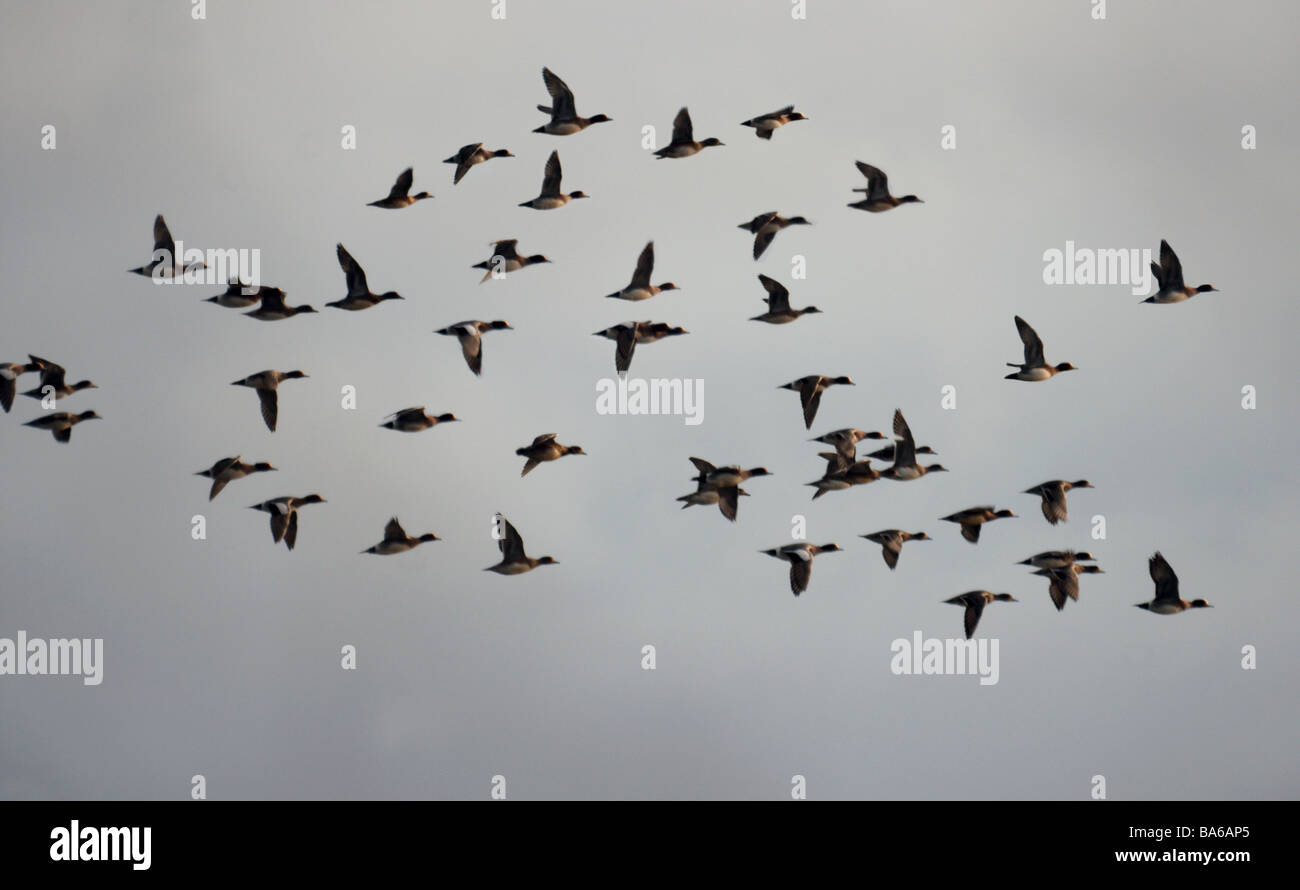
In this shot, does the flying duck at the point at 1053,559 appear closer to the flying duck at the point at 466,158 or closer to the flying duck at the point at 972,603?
the flying duck at the point at 972,603

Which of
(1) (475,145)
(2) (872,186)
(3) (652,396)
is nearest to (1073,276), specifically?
(2) (872,186)

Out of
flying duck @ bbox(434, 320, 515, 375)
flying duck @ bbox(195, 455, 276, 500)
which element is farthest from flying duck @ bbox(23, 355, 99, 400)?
flying duck @ bbox(434, 320, 515, 375)

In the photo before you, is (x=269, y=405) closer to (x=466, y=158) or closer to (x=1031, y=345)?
(x=466, y=158)

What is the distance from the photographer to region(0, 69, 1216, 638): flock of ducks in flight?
3691cm

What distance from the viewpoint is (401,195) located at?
37594mm

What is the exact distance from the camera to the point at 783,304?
1537 inches

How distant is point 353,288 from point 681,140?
581 cm

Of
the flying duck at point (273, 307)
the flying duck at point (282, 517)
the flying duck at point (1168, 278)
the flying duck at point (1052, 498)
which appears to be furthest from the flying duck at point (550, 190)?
the flying duck at point (1168, 278)

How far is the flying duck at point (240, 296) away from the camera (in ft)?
120

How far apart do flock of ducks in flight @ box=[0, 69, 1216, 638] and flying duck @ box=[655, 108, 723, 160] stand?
0.05 feet

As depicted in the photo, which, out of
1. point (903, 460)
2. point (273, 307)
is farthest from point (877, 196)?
point (273, 307)

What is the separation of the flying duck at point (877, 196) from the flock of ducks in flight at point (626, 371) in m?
0.02

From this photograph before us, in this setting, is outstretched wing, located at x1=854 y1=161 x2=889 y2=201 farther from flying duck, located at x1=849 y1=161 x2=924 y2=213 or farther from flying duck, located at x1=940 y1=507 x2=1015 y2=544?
flying duck, located at x1=940 y1=507 x2=1015 y2=544
